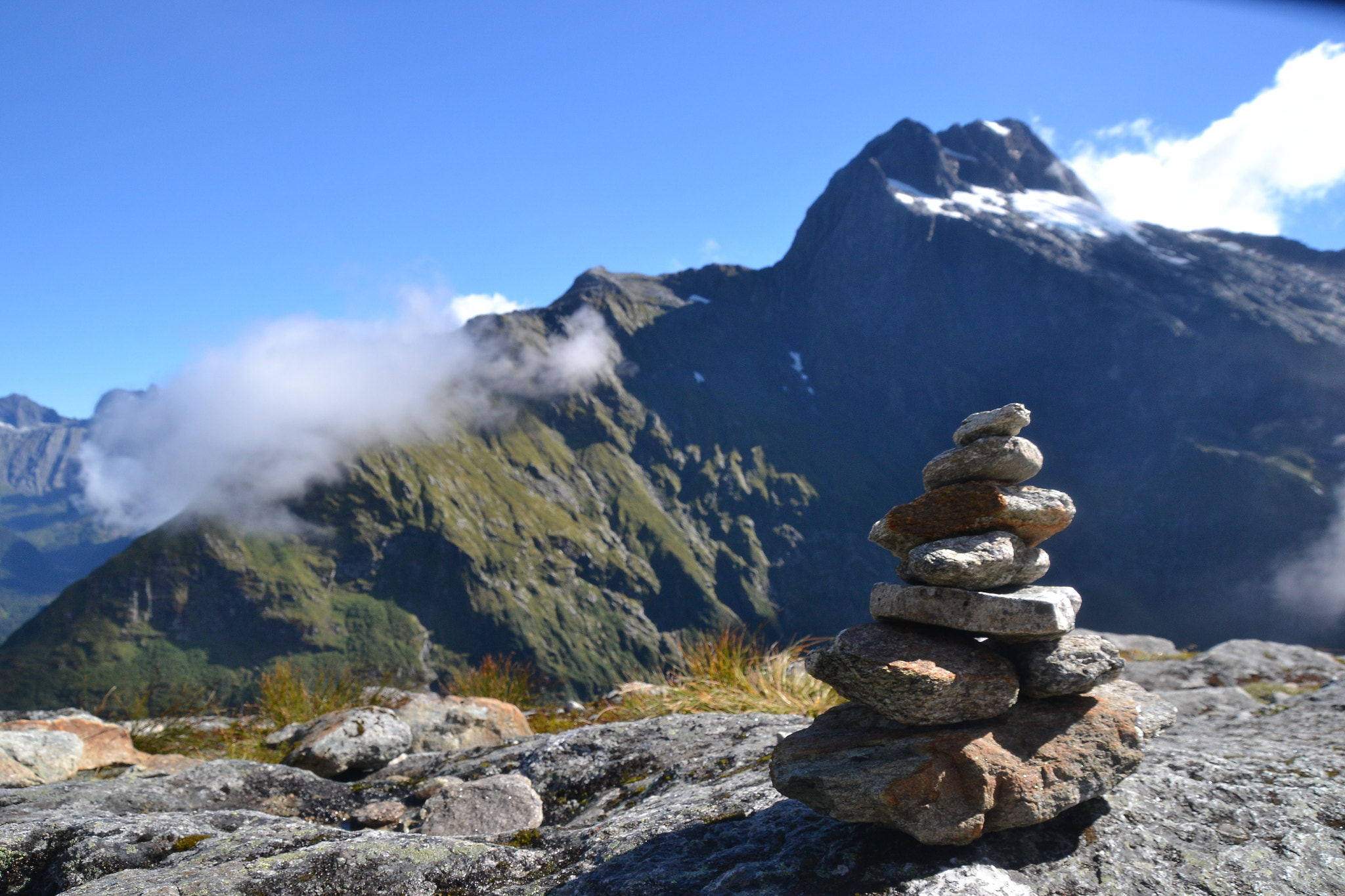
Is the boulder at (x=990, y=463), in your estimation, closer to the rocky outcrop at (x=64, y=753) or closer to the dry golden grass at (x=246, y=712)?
the rocky outcrop at (x=64, y=753)

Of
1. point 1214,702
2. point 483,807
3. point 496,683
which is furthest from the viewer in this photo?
point 496,683

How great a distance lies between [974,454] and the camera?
5.62m

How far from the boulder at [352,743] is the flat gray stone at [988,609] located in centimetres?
707

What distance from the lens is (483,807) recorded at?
21.2 feet

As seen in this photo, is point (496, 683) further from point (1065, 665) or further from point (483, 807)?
point (1065, 665)

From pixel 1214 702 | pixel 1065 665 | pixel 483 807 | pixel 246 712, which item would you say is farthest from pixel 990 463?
pixel 246 712

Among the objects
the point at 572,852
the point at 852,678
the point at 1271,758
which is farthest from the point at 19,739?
the point at 1271,758

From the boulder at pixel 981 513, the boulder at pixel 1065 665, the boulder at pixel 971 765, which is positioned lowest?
the boulder at pixel 971 765

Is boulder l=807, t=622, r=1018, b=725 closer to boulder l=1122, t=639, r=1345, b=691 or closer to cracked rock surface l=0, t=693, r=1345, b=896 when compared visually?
cracked rock surface l=0, t=693, r=1345, b=896

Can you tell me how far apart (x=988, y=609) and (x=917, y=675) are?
0.84 metres

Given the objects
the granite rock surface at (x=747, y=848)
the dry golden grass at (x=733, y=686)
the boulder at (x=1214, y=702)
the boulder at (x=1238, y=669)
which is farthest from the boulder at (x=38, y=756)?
the boulder at (x=1238, y=669)

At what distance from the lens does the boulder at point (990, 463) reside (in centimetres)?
547

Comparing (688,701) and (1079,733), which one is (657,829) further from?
(688,701)

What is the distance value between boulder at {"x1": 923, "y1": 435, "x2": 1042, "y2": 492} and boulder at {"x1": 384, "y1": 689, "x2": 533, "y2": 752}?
24.9 ft
